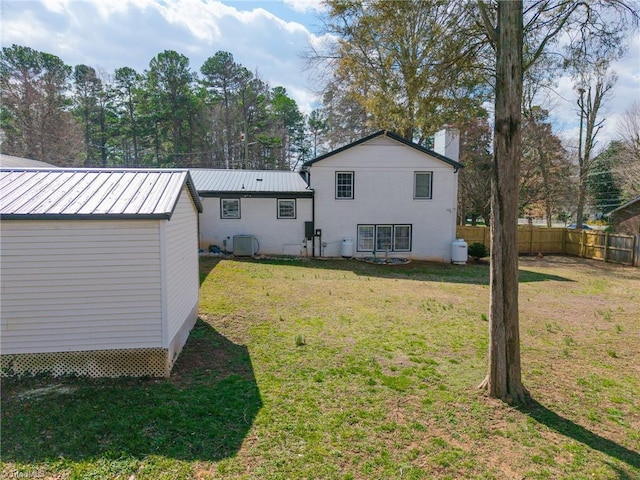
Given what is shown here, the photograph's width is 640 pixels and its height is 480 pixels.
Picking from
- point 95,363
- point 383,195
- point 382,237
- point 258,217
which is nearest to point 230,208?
point 258,217

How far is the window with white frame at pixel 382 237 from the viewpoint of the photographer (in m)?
17.3

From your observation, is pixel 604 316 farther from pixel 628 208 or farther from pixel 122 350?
pixel 628 208

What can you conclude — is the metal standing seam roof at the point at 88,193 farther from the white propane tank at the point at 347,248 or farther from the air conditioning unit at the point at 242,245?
the white propane tank at the point at 347,248

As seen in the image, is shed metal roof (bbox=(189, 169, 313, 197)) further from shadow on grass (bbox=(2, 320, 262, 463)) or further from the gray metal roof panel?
shadow on grass (bbox=(2, 320, 262, 463))

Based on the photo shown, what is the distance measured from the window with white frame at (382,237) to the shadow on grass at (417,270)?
1.10 m

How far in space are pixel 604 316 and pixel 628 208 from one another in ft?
46.6

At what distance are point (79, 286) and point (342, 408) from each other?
3.65 m

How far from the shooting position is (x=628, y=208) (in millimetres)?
18922

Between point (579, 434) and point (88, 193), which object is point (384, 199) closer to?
point (88, 193)

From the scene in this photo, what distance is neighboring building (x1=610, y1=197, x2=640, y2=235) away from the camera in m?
18.4

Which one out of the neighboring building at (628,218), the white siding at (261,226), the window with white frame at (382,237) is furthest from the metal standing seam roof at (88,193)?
the neighboring building at (628,218)

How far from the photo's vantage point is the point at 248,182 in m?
17.9

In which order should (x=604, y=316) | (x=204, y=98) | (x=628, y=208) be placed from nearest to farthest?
1. (x=604, y=316)
2. (x=628, y=208)
3. (x=204, y=98)

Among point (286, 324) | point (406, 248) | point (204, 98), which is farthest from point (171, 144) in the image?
point (286, 324)
